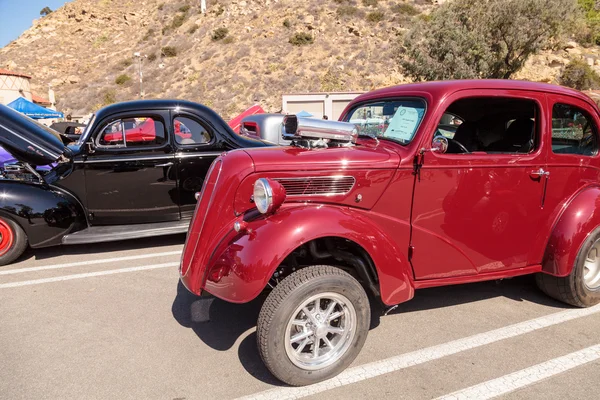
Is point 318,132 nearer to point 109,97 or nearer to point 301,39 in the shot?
point 301,39

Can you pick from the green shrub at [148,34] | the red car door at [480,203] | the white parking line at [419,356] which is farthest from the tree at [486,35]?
the green shrub at [148,34]

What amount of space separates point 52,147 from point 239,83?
2890 cm

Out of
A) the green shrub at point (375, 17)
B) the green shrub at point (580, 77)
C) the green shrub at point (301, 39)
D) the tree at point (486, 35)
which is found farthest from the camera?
the green shrub at point (375, 17)

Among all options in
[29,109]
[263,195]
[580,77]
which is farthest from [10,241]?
[580,77]

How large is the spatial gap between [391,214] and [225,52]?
37.4m

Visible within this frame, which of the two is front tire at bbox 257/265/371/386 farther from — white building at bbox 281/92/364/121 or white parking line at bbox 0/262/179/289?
white building at bbox 281/92/364/121

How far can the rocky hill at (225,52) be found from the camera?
31531 mm

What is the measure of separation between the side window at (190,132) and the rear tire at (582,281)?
4.38m

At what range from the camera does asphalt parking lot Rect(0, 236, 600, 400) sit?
2623 millimetres

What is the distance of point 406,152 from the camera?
298cm

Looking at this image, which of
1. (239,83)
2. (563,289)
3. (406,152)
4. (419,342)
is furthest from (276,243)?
(239,83)

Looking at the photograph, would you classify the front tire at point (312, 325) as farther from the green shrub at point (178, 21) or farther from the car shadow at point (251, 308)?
the green shrub at point (178, 21)

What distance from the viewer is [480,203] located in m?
3.16

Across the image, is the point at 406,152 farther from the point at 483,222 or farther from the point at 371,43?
the point at 371,43
